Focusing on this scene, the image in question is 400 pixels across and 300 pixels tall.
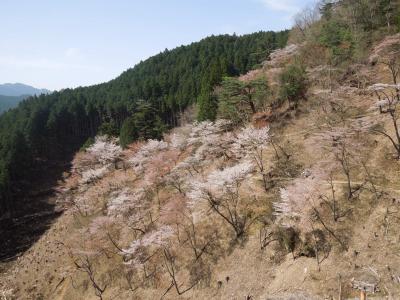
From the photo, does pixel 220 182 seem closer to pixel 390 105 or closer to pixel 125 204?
pixel 125 204

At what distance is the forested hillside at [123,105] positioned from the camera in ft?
230

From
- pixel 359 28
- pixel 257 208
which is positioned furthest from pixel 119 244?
pixel 359 28

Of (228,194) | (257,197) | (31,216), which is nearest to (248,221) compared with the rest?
(257,197)

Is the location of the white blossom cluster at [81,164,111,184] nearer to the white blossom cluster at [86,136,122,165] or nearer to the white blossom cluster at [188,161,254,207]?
the white blossom cluster at [86,136,122,165]

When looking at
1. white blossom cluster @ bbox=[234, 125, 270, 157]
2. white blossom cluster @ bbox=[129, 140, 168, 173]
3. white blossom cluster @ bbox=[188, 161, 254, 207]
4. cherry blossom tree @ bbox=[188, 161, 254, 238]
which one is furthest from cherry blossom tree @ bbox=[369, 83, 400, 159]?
white blossom cluster @ bbox=[129, 140, 168, 173]

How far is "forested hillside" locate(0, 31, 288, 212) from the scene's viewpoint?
7019 centimetres

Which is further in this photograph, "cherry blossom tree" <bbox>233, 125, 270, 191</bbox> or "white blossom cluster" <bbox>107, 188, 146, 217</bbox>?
"white blossom cluster" <bbox>107, 188, 146, 217</bbox>

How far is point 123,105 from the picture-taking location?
10031cm

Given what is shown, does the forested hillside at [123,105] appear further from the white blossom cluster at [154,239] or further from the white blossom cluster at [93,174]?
the white blossom cluster at [154,239]

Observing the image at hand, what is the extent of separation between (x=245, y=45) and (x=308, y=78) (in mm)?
65224

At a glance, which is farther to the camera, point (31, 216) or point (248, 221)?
point (31, 216)

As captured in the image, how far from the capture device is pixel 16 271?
45906mm

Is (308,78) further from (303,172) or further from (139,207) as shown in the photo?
(139,207)

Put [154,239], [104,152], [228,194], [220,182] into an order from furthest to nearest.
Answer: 1. [104,152]
2. [228,194]
3. [154,239]
4. [220,182]
